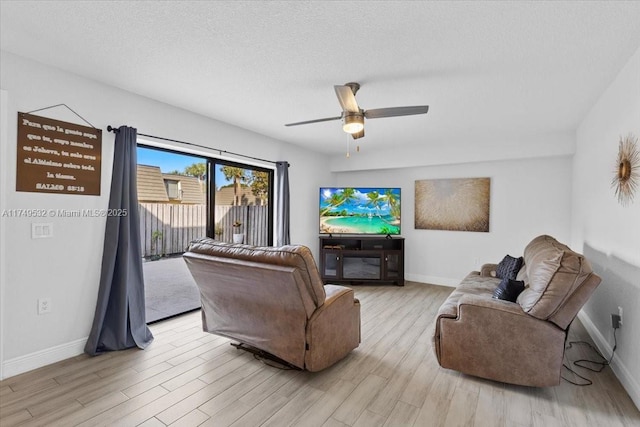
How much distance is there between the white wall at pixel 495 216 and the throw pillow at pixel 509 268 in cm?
135

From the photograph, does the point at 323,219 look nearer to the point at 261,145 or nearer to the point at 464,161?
the point at 261,145

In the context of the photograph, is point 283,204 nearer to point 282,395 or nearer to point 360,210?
point 360,210

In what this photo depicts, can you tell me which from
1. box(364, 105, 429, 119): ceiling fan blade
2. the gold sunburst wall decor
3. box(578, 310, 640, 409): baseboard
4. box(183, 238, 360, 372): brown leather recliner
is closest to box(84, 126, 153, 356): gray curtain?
box(183, 238, 360, 372): brown leather recliner

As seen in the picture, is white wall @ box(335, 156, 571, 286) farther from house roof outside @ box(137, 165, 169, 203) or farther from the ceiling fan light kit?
house roof outside @ box(137, 165, 169, 203)

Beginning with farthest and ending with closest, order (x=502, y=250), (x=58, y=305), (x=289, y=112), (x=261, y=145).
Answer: (x=502, y=250), (x=261, y=145), (x=289, y=112), (x=58, y=305)

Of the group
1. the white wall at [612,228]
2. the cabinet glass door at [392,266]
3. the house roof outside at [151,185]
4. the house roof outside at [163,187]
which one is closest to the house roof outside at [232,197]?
the house roof outside at [163,187]

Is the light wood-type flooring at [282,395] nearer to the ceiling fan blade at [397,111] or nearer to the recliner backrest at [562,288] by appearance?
the recliner backrest at [562,288]

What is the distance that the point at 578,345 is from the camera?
2941 millimetres

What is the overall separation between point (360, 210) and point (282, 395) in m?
3.69

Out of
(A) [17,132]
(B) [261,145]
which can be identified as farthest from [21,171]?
(B) [261,145]

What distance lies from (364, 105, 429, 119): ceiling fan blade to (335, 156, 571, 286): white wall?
2963 mm

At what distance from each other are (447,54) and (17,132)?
3.28 metres

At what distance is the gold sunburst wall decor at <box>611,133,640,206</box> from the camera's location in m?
2.16

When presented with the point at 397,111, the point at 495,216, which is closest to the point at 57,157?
the point at 397,111
